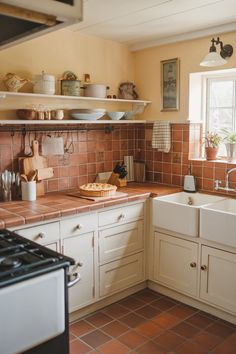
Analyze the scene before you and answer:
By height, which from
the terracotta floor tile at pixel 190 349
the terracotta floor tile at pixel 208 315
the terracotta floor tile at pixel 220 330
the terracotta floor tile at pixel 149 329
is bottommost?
the terracotta floor tile at pixel 190 349

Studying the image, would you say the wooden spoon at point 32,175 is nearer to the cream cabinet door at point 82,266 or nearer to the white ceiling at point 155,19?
the cream cabinet door at point 82,266

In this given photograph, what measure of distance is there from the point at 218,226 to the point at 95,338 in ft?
3.76

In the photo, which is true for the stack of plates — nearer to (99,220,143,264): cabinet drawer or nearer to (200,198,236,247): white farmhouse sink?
(99,220,143,264): cabinet drawer

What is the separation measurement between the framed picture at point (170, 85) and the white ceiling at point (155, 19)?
0.68 feet

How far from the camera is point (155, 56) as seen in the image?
3578 mm

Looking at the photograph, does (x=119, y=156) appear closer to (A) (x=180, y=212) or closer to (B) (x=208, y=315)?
(A) (x=180, y=212)

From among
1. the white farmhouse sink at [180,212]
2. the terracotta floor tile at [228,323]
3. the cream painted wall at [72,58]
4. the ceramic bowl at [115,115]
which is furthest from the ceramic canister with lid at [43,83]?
the terracotta floor tile at [228,323]

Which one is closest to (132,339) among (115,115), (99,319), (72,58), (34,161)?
A: (99,319)

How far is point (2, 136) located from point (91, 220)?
93 cm

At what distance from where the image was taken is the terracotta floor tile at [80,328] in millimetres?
2630

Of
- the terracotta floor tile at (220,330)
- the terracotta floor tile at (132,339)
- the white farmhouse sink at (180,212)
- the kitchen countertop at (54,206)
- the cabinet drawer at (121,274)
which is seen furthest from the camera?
the cabinet drawer at (121,274)

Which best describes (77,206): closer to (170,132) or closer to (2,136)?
(2,136)

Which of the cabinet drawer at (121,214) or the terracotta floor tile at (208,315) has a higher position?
the cabinet drawer at (121,214)

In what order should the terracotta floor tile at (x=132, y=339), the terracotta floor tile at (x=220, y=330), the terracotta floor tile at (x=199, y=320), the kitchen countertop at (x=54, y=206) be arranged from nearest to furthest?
1. the kitchen countertop at (x=54, y=206)
2. the terracotta floor tile at (x=132, y=339)
3. the terracotta floor tile at (x=220, y=330)
4. the terracotta floor tile at (x=199, y=320)
